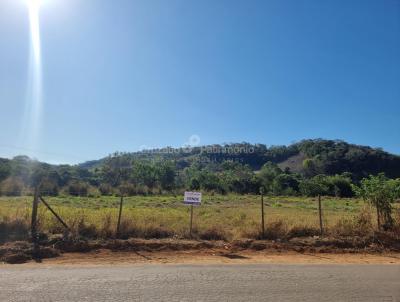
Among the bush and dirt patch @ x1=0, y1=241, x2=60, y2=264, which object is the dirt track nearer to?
dirt patch @ x1=0, y1=241, x2=60, y2=264

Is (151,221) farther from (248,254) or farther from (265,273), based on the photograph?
(265,273)

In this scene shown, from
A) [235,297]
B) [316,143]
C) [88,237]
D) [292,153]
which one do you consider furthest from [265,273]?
[292,153]

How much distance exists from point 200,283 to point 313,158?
145820mm

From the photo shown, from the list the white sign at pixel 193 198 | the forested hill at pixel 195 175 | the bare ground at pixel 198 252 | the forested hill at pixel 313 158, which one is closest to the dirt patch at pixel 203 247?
the bare ground at pixel 198 252

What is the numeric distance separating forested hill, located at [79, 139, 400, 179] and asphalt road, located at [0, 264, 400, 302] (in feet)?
219

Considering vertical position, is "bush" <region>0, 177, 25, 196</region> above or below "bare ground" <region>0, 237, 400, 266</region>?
above

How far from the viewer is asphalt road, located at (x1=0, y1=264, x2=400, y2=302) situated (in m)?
7.19

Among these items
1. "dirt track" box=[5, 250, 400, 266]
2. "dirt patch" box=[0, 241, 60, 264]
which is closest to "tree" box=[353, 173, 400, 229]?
"dirt track" box=[5, 250, 400, 266]

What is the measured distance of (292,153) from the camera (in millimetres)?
195375

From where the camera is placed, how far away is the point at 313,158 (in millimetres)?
148125

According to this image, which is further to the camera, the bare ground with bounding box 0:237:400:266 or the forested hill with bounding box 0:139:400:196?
the forested hill with bounding box 0:139:400:196

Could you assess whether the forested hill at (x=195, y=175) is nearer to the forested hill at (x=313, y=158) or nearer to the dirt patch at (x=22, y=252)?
the forested hill at (x=313, y=158)

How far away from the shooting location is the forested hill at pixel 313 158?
395 feet

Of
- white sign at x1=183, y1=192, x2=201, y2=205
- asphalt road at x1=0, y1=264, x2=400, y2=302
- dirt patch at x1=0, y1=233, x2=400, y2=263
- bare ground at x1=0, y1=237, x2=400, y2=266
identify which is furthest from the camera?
white sign at x1=183, y1=192, x2=201, y2=205
